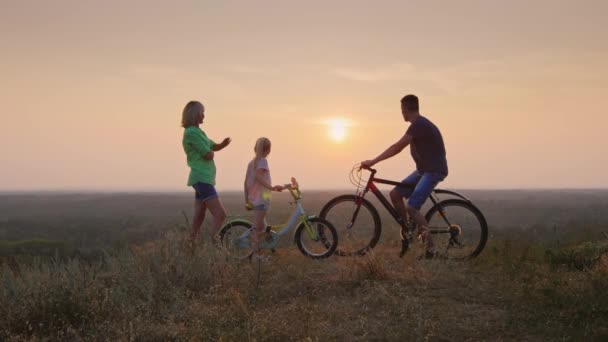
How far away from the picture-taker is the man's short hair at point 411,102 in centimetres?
761

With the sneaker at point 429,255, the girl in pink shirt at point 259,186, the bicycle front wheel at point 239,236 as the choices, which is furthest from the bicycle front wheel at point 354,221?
the bicycle front wheel at point 239,236

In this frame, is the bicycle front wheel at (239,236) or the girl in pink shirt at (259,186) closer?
the girl in pink shirt at (259,186)

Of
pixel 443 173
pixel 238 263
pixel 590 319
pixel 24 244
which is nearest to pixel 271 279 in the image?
pixel 238 263

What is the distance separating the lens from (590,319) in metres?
5.26

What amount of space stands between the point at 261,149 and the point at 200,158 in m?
1.03

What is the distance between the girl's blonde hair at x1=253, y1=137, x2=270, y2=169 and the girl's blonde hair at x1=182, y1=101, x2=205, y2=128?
3.53 feet

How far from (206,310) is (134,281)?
1355mm

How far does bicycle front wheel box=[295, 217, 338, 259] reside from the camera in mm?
8102

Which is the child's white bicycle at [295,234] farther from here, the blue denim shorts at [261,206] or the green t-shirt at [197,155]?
the green t-shirt at [197,155]

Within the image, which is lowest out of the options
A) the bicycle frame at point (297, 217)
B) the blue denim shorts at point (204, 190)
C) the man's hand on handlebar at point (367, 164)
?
the bicycle frame at point (297, 217)

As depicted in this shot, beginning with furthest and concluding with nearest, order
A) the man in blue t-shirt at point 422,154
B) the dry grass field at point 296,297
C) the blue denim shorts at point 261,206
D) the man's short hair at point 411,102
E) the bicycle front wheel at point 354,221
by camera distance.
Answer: the bicycle front wheel at point 354,221 → the blue denim shorts at point 261,206 → the man's short hair at point 411,102 → the man in blue t-shirt at point 422,154 → the dry grass field at point 296,297

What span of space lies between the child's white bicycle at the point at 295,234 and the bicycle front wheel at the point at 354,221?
19 centimetres

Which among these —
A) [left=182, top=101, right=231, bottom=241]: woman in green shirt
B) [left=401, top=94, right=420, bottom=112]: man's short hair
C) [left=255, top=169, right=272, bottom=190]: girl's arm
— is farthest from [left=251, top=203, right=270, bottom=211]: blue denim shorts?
[left=401, top=94, right=420, bottom=112]: man's short hair

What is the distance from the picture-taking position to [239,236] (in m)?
8.23
